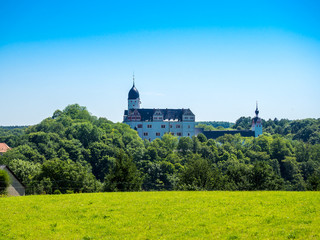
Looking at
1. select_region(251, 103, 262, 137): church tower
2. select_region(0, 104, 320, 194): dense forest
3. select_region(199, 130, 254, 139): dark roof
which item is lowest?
select_region(0, 104, 320, 194): dense forest

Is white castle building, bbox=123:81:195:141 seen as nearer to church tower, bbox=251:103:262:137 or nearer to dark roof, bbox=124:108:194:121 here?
dark roof, bbox=124:108:194:121

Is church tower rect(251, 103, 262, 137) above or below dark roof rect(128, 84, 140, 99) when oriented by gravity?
below

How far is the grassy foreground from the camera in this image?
12.7 m

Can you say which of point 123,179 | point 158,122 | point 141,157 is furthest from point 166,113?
point 123,179

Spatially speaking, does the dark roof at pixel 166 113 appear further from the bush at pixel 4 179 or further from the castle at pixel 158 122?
the bush at pixel 4 179

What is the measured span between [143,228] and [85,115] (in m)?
108

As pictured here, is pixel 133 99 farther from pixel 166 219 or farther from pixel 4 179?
pixel 166 219

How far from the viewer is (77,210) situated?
1688 cm

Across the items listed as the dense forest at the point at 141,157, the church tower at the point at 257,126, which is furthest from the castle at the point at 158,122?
the church tower at the point at 257,126

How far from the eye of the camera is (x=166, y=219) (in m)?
14.7

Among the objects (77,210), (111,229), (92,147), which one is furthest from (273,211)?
(92,147)

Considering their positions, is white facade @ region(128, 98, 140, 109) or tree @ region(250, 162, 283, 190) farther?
white facade @ region(128, 98, 140, 109)

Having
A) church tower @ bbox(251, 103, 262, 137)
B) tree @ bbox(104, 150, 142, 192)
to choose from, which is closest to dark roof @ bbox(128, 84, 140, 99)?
church tower @ bbox(251, 103, 262, 137)

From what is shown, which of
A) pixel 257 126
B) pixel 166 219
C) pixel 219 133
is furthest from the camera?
pixel 257 126
